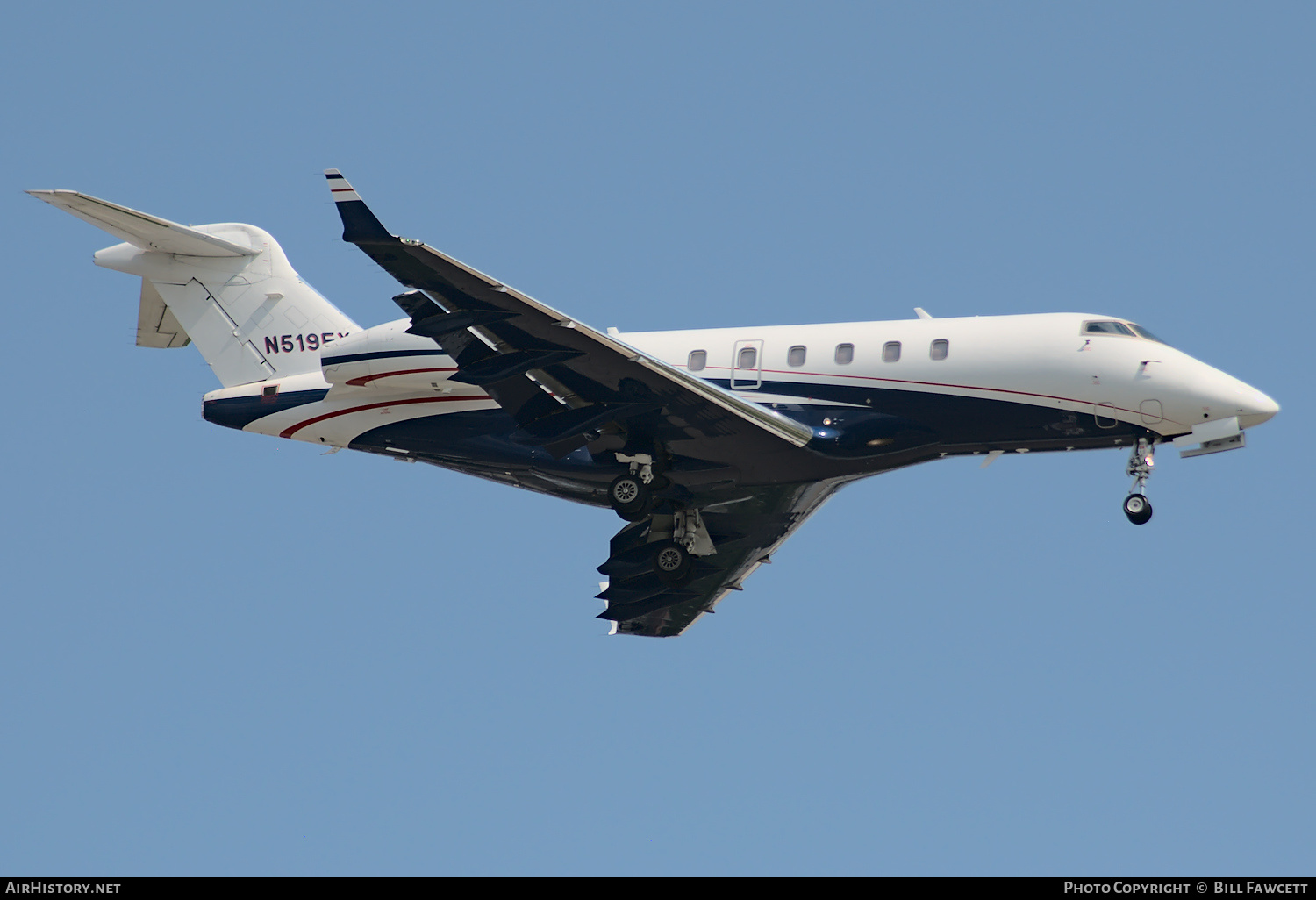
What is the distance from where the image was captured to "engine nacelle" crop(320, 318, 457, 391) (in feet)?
75.1

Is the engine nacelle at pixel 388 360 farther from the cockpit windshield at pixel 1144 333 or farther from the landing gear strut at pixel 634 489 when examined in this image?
the cockpit windshield at pixel 1144 333

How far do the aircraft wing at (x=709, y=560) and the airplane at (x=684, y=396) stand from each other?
9 centimetres

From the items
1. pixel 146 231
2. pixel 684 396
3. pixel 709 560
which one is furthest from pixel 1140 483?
Result: pixel 146 231

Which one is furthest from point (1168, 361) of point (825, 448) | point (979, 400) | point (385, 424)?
point (385, 424)

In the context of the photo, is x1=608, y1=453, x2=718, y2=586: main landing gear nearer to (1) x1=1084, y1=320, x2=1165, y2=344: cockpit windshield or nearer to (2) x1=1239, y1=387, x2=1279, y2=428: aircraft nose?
(1) x1=1084, y1=320, x2=1165, y2=344: cockpit windshield

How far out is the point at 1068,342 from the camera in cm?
2188

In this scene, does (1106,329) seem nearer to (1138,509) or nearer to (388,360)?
(1138,509)

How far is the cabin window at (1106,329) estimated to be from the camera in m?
22.0

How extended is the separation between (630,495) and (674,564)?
2.18 metres

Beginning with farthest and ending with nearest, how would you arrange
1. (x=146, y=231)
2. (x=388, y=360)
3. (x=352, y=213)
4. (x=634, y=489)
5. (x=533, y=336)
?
(x=146, y=231)
(x=388, y=360)
(x=634, y=489)
(x=533, y=336)
(x=352, y=213)

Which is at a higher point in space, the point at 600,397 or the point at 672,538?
the point at 600,397

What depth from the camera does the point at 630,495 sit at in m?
22.9

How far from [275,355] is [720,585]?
877 centimetres

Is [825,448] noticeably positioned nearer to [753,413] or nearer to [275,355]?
[753,413]
